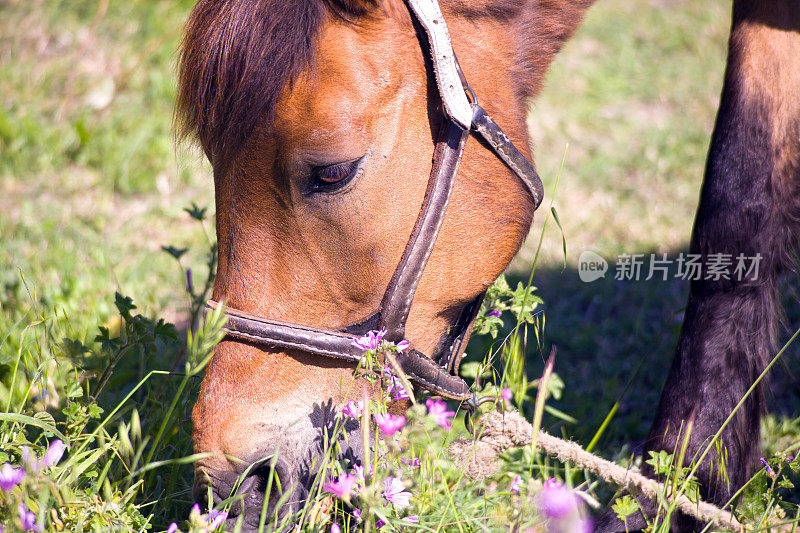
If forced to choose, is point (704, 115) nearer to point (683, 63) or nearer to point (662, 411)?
point (683, 63)

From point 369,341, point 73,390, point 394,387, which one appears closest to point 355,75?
point 369,341

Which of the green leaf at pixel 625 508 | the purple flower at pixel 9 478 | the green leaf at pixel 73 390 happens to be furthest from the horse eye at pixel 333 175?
the green leaf at pixel 625 508

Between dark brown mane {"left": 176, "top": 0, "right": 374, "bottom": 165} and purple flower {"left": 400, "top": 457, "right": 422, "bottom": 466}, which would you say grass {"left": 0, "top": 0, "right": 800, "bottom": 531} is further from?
dark brown mane {"left": 176, "top": 0, "right": 374, "bottom": 165}

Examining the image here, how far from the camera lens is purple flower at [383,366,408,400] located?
1.49 metres

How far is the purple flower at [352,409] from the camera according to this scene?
1.43m

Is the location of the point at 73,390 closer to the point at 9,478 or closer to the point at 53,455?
the point at 53,455

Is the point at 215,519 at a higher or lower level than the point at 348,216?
lower

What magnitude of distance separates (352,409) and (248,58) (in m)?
0.88

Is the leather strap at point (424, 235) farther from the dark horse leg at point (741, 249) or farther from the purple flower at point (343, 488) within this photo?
the dark horse leg at point (741, 249)

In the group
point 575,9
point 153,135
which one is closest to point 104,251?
point 153,135

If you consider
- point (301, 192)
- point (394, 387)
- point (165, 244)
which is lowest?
point (165, 244)

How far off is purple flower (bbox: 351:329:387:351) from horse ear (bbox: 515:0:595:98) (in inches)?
35.6

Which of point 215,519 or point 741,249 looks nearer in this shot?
point 215,519

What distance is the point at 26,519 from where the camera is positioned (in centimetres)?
122
